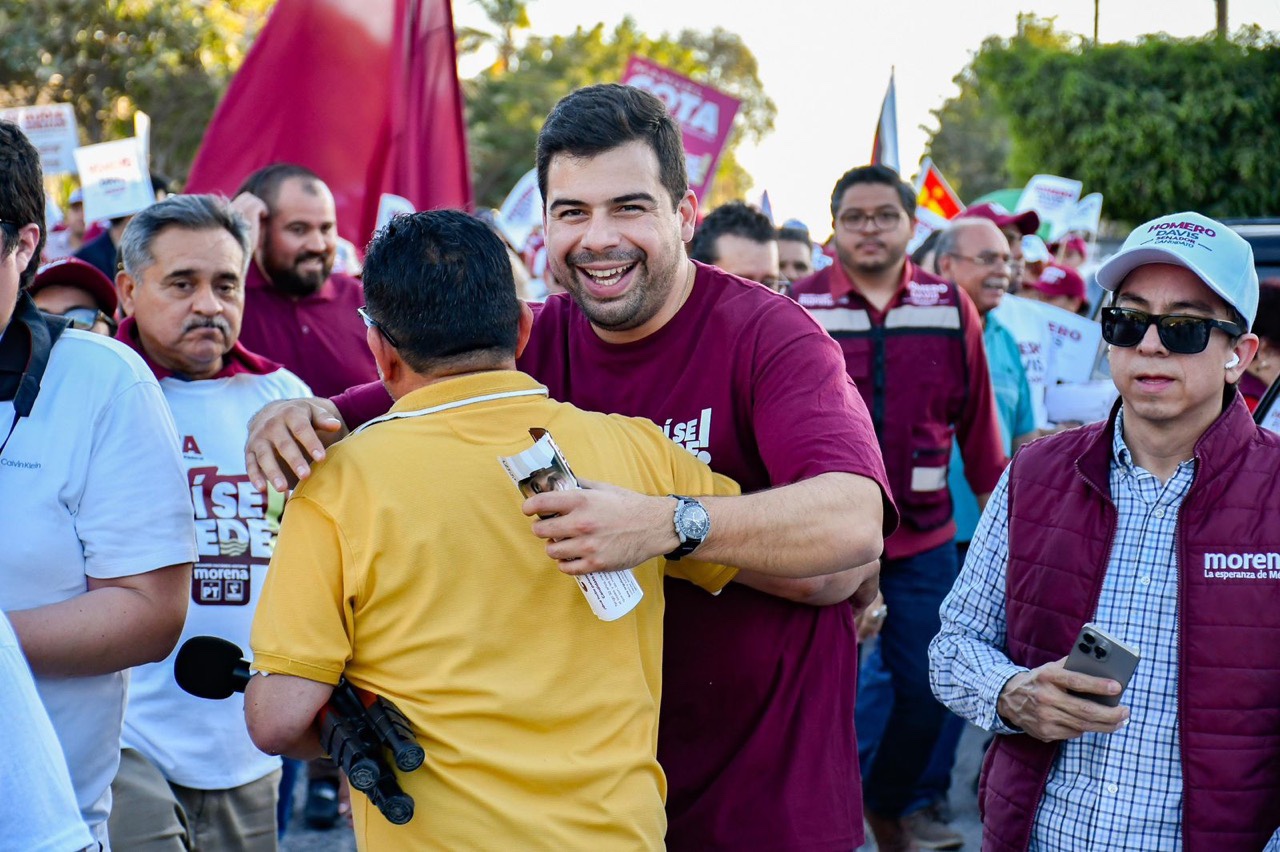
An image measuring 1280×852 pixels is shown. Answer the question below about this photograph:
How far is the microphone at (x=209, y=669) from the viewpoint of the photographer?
2.22 metres

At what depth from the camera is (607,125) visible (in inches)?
105

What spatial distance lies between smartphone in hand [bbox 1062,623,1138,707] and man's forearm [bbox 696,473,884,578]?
598 millimetres

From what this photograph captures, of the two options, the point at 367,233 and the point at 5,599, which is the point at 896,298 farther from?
the point at 5,599

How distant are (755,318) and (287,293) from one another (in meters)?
3.48

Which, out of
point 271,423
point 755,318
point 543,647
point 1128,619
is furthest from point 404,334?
point 1128,619

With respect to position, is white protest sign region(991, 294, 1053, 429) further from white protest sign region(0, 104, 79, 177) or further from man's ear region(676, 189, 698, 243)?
white protest sign region(0, 104, 79, 177)

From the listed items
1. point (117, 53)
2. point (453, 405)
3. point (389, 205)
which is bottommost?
point (453, 405)

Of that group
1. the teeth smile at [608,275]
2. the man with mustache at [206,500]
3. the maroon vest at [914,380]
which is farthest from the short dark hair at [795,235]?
the teeth smile at [608,275]

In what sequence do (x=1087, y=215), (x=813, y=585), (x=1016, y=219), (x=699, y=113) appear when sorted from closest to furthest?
(x=813, y=585), (x=1016, y=219), (x=699, y=113), (x=1087, y=215)

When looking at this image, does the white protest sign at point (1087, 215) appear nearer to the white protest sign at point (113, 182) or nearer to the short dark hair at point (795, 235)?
the short dark hair at point (795, 235)

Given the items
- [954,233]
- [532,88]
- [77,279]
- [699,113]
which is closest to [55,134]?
[699,113]

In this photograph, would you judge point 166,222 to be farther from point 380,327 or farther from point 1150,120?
point 1150,120

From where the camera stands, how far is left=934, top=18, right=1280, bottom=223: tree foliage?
2645 cm

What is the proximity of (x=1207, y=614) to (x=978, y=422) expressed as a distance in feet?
9.90
